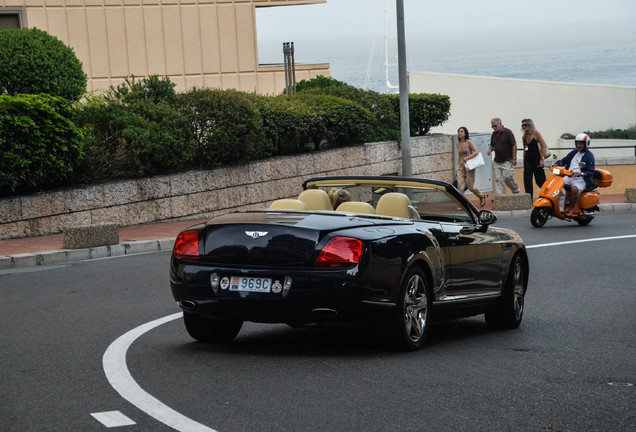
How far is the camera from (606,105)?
144 ft

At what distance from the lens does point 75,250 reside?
51.0 ft

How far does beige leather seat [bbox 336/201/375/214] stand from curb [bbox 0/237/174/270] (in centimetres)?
788

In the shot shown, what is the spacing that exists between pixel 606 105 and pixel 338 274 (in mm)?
38892

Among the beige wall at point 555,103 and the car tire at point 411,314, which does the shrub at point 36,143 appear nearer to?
the car tire at point 411,314

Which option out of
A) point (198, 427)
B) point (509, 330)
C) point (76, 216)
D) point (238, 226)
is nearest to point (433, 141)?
point (76, 216)

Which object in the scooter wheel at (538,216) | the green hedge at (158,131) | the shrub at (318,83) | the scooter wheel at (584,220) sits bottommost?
the scooter wheel at (584,220)

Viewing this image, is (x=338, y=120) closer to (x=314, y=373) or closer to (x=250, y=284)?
(x=250, y=284)

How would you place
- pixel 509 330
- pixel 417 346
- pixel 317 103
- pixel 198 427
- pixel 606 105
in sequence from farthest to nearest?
pixel 606 105, pixel 317 103, pixel 509 330, pixel 417 346, pixel 198 427

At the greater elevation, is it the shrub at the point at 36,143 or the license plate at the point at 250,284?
the shrub at the point at 36,143

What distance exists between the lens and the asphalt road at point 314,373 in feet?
18.7

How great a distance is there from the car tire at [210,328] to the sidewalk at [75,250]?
291 inches

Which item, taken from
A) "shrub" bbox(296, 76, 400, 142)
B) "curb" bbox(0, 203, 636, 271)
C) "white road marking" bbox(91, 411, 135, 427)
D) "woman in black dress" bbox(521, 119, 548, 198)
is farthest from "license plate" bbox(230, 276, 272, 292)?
"shrub" bbox(296, 76, 400, 142)

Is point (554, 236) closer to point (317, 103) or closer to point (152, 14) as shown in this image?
point (317, 103)

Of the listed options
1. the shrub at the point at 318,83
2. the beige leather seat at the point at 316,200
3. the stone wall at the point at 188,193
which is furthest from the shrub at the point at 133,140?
the beige leather seat at the point at 316,200
